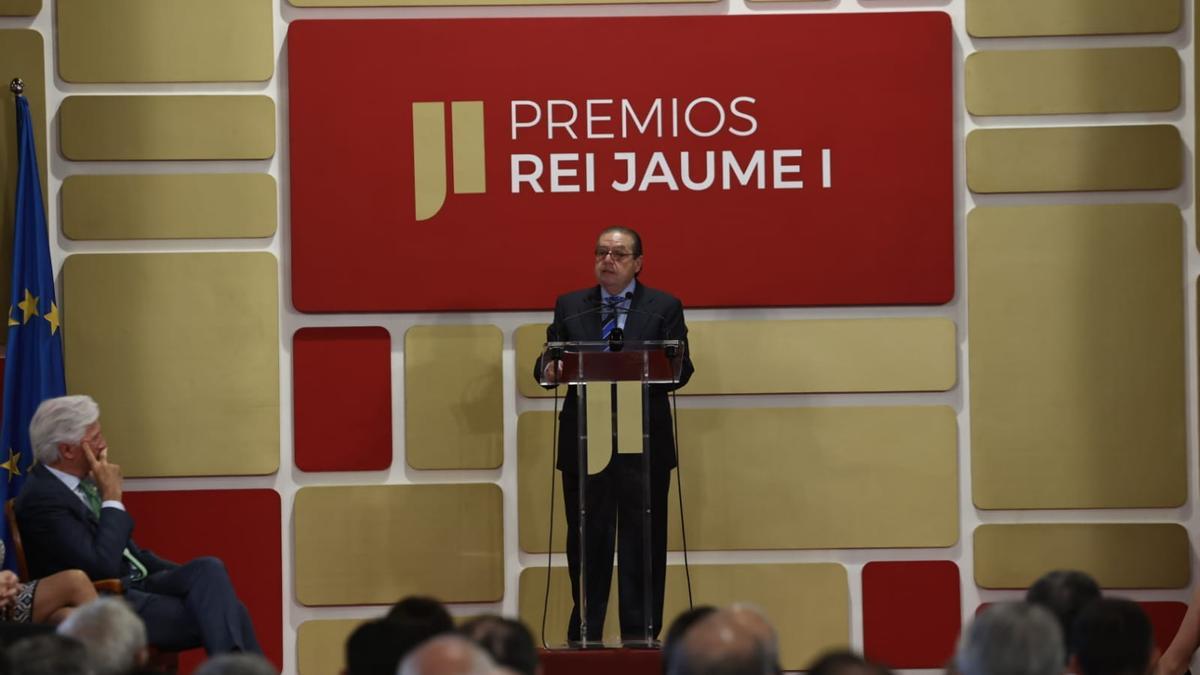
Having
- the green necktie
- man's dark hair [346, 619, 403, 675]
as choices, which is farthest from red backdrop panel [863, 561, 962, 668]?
man's dark hair [346, 619, 403, 675]

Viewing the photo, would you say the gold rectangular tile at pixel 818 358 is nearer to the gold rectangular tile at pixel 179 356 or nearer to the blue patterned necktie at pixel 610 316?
the blue patterned necktie at pixel 610 316

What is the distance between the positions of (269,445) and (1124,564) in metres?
3.34

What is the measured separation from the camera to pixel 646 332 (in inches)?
214

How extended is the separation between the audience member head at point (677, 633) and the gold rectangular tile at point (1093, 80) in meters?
3.75

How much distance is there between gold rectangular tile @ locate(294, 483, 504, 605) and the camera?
19.8 ft

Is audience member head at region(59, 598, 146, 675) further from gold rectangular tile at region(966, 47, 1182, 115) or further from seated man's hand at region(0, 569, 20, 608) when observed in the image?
gold rectangular tile at region(966, 47, 1182, 115)

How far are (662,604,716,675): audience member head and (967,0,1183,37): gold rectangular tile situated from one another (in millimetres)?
3833

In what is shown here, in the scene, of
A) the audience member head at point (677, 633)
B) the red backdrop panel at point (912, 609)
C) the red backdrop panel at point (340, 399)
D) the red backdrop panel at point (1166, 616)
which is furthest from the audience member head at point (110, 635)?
the red backdrop panel at point (1166, 616)

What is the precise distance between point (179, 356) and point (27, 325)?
22.3 inches

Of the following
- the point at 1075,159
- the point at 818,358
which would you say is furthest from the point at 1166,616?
the point at 1075,159

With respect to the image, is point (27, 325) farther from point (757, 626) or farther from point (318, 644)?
point (757, 626)

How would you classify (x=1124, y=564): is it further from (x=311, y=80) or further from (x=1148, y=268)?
(x=311, y=80)

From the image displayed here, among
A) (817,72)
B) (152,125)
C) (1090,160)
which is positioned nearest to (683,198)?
(817,72)

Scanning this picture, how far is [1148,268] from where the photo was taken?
238 inches
